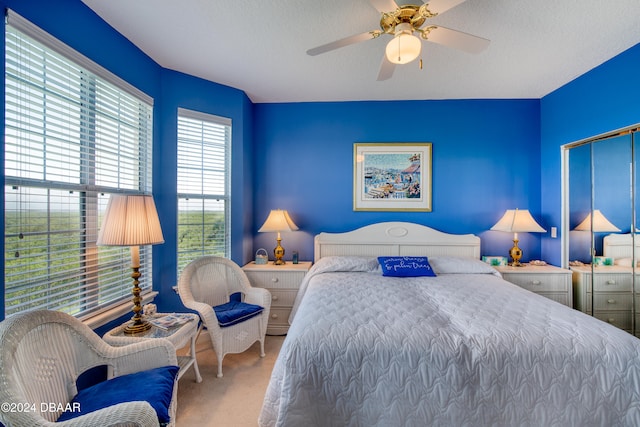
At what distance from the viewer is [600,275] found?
8.73 ft

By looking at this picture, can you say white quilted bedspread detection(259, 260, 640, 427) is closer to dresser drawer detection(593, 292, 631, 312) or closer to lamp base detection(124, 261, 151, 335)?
lamp base detection(124, 261, 151, 335)

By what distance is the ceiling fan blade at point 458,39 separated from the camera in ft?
5.11

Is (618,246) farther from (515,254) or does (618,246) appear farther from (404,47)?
(404,47)

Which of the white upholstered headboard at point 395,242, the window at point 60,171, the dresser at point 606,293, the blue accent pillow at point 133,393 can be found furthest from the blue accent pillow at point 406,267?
the window at point 60,171

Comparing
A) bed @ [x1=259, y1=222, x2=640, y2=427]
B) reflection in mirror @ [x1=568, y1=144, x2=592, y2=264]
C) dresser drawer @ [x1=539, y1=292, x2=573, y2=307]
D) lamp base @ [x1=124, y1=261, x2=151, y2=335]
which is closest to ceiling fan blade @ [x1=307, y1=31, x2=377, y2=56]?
bed @ [x1=259, y1=222, x2=640, y2=427]

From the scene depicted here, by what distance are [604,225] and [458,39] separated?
243 cm

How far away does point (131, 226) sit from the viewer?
1.77 m

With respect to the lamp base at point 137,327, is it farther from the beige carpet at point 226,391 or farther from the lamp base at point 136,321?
A: the beige carpet at point 226,391

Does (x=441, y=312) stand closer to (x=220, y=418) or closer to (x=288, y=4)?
(x=220, y=418)

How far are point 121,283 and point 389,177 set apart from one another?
2.95 metres

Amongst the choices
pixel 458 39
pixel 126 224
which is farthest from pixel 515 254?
pixel 126 224

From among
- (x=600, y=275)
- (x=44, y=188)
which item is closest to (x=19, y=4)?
(x=44, y=188)

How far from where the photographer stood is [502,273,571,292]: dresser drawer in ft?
9.43

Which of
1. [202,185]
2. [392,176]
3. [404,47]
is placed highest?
[404,47]
